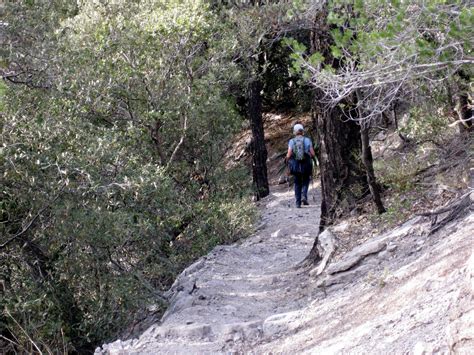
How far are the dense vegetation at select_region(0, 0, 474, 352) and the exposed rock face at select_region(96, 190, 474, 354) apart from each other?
2.42 feet

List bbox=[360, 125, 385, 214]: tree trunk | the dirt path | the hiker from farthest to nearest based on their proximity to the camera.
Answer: the hiker < bbox=[360, 125, 385, 214]: tree trunk < the dirt path

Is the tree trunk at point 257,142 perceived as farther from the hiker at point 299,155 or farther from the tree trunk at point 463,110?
the tree trunk at point 463,110

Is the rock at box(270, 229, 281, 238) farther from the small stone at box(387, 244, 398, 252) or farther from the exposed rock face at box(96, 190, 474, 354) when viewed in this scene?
the small stone at box(387, 244, 398, 252)

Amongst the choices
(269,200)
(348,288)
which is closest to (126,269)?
(348,288)

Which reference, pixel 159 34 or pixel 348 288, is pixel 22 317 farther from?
pixel 159 34

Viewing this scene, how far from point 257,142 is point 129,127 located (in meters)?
6.37

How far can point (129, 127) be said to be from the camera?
10.5 meters

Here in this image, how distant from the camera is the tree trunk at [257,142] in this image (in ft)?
53.4

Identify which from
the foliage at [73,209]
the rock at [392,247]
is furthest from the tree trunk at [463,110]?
the foliage at [73,209]

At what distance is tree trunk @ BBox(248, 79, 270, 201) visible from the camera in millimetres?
16266

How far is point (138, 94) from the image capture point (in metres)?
11.2

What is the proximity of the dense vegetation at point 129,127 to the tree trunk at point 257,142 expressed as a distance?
4.54 meters

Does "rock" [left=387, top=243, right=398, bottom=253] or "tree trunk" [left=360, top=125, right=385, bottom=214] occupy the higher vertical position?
"tree trunk" [left=360, top=125, right=385, bottom=214]

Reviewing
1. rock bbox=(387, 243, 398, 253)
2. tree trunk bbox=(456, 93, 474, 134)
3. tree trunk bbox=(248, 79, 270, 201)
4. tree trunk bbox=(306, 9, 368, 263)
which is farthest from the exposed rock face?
tree trunk bbox=(248, 79, 270, 201)
